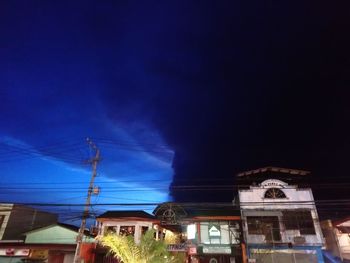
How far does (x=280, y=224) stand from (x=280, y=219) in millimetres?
582

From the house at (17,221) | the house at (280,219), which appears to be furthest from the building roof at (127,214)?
the house at (280,219)

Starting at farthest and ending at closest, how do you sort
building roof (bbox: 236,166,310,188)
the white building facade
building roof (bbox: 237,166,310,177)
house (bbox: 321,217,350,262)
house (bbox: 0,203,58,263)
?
building roof (bbox: 237,166,310,177) → building roof (bbox: 236,166,310,188) → house (bbox: 321,217,350,262) → house (bbox: 0,203,58,263) → the white building facade

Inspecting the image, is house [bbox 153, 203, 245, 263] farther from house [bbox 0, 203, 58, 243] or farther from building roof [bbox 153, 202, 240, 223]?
house [bbox 0, 203, 58, 243]

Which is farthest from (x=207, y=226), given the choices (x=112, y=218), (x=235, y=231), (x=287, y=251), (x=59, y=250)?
(x=59, y=250)

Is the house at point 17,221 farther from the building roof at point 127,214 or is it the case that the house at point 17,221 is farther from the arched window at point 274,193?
the arched window at point 274,193

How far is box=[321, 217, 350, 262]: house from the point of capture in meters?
31.1

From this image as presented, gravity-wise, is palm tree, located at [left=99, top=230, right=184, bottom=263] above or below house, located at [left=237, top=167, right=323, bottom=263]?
below

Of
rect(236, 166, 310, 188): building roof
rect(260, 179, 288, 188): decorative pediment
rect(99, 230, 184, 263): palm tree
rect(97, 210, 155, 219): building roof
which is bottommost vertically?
rect(99, 230, 184, 263): palm tree

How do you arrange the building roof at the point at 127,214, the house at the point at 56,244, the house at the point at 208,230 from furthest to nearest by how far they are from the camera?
the building roof at the point at 127,214, the house at the point at 208,230, the house at the point at 56,244

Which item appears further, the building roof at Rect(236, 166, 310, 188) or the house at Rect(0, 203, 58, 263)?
the building roof at Rect(236, 166, 310, 188)

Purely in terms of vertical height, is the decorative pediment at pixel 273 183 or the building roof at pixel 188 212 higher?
the decorative pediment at pixel 273 183

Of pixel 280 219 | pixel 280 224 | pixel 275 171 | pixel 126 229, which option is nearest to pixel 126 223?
pixel 126 229

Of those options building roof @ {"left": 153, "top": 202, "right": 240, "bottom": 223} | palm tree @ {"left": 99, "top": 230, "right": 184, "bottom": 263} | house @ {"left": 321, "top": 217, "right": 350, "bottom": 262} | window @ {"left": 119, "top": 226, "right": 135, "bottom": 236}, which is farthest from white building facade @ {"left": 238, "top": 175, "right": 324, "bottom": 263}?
palm tree @ {"left": 99, "top": 230, "right": 184, "bottom": 263}

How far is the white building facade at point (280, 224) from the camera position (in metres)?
28.6
